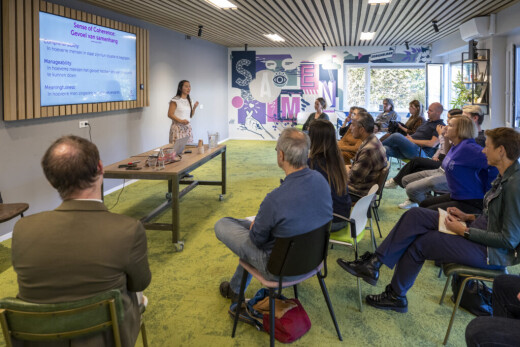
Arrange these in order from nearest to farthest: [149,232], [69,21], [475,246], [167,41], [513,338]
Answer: [513,338] → [475,246] → [149,232] → [69,21] → [167,41]

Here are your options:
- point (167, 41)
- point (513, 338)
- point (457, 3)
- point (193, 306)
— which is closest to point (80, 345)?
point (193, 306)

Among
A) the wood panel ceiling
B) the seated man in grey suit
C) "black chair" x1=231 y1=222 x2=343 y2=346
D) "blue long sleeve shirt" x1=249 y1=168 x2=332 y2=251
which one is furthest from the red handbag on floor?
the wood panel ceiling

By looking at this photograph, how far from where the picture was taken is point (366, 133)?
4.16m

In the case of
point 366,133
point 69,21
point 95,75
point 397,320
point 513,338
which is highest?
point 69,21

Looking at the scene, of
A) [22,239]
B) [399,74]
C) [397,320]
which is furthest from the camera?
[399,74]

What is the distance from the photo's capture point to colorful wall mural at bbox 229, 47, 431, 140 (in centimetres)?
1291

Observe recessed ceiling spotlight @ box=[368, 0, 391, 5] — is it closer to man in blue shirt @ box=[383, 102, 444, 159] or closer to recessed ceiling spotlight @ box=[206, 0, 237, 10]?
man in blue shirt @ box=[383, 102, 444, 159]

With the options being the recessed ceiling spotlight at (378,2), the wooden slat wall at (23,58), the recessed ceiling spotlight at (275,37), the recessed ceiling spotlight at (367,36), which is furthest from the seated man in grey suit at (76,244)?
the recessed ceiling spotlight at (367,36)

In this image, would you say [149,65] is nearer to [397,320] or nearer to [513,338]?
[397,320]

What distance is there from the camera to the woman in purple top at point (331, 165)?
3.29 metres

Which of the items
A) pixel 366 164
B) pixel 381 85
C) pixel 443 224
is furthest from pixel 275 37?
pixel 443 224

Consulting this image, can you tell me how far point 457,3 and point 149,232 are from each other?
508cm

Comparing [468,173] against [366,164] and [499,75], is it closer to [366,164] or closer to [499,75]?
[366,164]

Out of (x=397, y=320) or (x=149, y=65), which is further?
(x=149, y=65)
